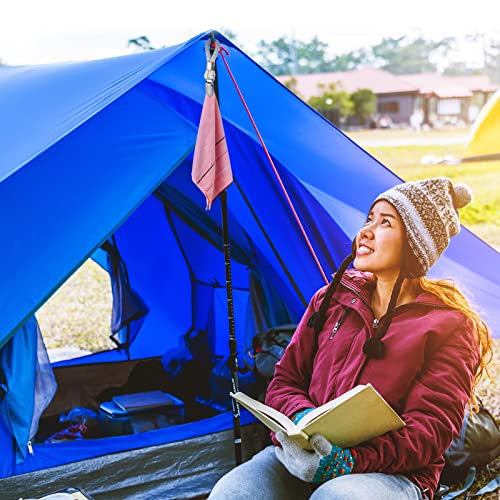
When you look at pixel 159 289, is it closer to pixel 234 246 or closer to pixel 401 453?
pixel 234 246

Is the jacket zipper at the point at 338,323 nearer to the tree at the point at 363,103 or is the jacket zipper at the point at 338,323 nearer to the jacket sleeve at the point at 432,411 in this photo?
the jacket sleeve at the point at 432,411

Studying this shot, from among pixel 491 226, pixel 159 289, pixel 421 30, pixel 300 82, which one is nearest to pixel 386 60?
pixel 421 30

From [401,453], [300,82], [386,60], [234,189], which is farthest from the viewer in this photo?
[386,60]

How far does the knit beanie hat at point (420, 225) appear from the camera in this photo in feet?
5.66

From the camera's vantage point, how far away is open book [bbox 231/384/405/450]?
57.4 inches

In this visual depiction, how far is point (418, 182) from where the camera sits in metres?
1.80

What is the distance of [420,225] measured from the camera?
1.73m

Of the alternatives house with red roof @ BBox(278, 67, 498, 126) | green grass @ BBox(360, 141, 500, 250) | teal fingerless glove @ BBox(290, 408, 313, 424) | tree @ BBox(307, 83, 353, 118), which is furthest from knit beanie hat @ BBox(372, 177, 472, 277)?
house with red roof @ BBox(278, 67, 498, 126)

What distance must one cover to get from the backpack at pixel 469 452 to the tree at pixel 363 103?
1907 cm

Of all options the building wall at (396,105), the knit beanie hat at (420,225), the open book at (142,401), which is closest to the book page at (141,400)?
the open book at (142,401)

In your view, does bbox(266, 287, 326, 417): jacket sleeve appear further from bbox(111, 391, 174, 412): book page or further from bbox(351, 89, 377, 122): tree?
bbox(351, 89, 377, 122): tree

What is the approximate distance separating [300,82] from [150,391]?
Result: 68.4ft

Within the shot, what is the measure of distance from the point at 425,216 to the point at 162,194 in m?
1.62

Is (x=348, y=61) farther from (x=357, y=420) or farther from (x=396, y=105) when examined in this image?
(x=357, y=420)
